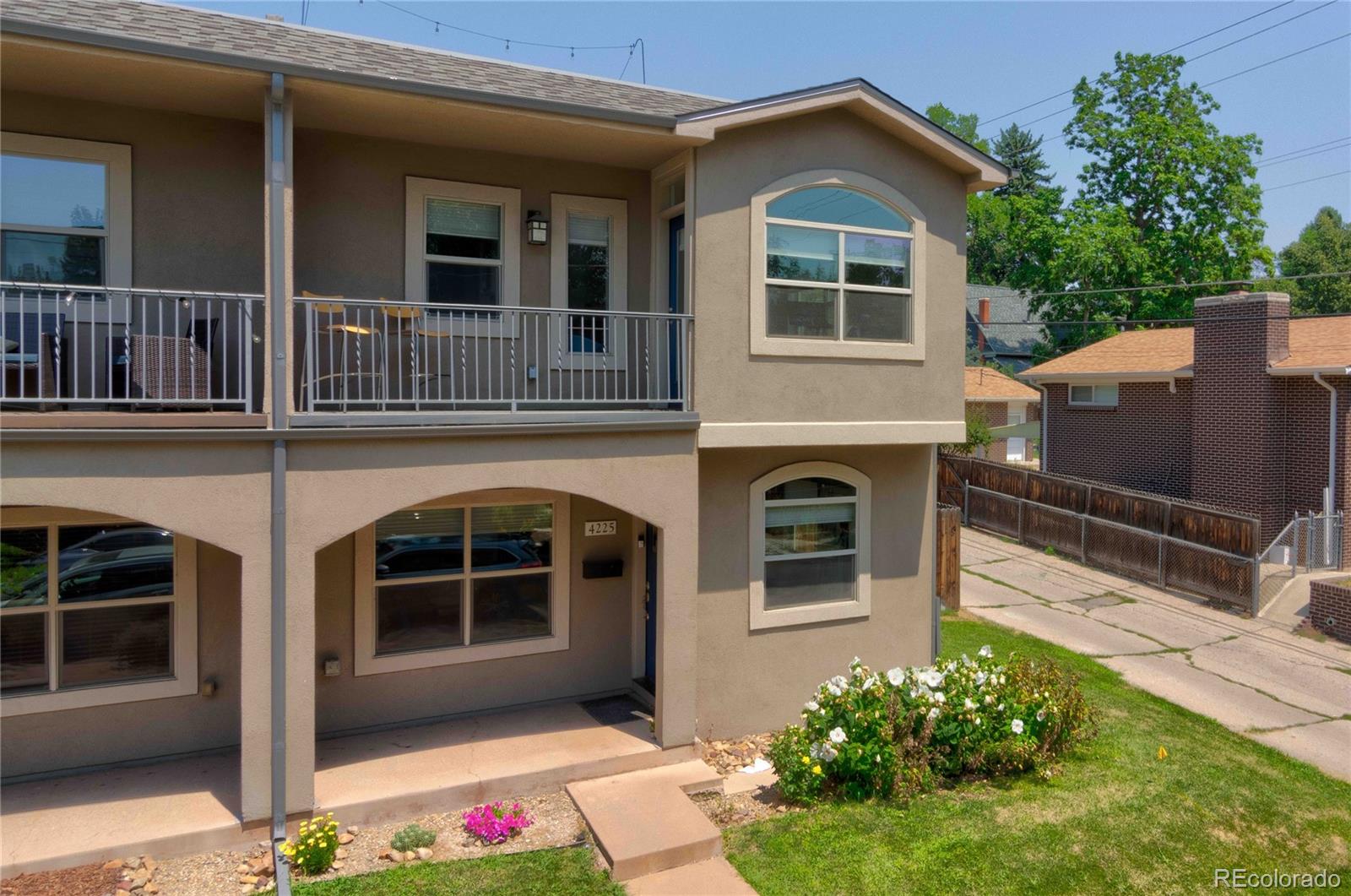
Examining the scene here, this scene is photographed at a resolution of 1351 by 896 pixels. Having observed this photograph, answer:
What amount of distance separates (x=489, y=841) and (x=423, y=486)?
2.85 metres

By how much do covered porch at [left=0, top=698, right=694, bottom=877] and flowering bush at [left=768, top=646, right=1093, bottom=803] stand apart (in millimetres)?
1351

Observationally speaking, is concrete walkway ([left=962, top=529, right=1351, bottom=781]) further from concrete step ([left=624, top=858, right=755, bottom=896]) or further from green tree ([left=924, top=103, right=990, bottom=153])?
green tree ([left=924, top=103, right=990, bottom=153])

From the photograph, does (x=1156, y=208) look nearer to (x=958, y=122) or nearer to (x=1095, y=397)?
(x=1095, y=397)

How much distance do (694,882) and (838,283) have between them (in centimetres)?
588

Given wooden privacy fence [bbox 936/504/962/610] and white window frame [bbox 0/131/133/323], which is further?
wooden privacy fence [bbox 936/504/962/610]

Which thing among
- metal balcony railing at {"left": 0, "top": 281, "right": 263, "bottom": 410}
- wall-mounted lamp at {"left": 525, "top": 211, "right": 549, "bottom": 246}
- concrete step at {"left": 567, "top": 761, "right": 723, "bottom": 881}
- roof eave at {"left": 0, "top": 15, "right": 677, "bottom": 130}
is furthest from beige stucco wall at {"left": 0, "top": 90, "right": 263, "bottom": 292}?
concrete step at {"left": 567, "top": 761, "right": 723, "bottom": 881}

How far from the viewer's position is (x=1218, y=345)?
18.1 metres

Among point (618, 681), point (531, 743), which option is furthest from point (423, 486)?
point (618, 681)

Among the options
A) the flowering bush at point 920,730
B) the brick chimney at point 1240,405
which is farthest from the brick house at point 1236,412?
the flowering bush at point 920,730

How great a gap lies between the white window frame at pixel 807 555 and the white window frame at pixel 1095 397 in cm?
1469

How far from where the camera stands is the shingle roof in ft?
21.0

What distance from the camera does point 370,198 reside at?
829 cm

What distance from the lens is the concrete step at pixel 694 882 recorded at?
5941 mm

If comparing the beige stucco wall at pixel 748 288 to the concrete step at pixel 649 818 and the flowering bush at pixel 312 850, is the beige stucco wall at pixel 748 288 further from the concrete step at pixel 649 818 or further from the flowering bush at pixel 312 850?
the flowering bush at pixel 312 850
